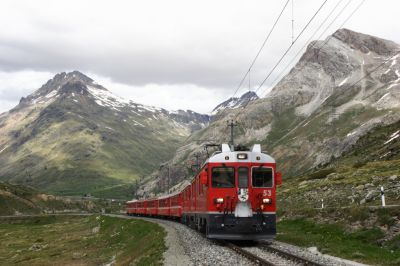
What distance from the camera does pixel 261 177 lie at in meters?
29.4

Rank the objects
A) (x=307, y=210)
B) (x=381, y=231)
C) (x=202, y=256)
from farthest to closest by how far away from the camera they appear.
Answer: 1. (x=307, y=210)
2. (x=381, y=231)
3. (x=202, y=256)

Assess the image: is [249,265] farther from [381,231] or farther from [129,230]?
[129,230]

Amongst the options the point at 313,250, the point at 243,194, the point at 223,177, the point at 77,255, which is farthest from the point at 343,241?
the point at 77,255

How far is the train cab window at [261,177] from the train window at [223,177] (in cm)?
126

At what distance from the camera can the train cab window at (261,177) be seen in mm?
29250

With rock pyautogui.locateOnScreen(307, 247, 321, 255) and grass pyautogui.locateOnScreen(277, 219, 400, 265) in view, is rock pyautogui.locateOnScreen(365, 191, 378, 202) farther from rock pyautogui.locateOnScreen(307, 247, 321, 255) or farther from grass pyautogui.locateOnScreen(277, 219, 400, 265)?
rock pyautogui.locateOnScreen(307, 247, 321, 255)

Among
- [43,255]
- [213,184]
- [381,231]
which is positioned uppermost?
[213,184]

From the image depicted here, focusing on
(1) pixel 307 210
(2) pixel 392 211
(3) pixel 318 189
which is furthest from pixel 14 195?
(2) pixel 392 211

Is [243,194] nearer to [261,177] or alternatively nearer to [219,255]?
[261,177]

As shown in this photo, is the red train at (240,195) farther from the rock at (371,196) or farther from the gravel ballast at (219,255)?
the rock at (371,196)

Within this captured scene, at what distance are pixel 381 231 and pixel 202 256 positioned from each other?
10.4m

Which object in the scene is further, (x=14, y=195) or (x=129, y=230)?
(x=14, y=195)

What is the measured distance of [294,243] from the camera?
1207 inches

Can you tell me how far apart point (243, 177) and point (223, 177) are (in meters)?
1.18
